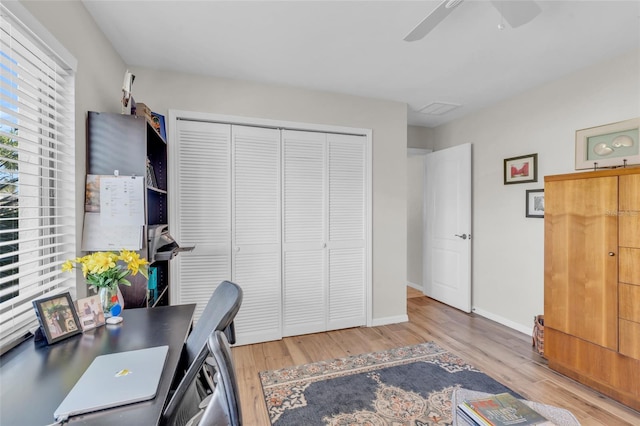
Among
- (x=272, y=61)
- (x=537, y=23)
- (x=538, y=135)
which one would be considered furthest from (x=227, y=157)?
(x=538, y=135)

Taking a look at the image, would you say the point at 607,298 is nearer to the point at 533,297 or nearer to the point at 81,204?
the point at 533,297

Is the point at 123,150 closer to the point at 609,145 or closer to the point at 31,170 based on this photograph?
the point at 31,170

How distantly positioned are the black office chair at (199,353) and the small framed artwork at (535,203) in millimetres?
3132

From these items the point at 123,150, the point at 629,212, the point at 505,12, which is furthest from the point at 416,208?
the point at 123,150

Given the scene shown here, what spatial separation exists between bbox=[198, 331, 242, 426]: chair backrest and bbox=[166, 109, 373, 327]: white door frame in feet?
6.90

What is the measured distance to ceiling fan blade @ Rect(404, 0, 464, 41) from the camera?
4.66ft

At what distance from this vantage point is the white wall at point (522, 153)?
2.43 m

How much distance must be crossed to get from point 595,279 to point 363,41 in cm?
238

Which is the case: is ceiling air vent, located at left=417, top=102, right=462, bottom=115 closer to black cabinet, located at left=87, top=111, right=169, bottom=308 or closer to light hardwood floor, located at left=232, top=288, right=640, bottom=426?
light hardwood floor, located at left=232, top=288, right=640, bottom=426

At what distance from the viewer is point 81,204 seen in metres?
1.64

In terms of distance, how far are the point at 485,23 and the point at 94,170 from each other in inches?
103

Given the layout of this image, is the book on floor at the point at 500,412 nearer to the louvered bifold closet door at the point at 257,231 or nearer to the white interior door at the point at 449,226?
the louvered bifold closet door at the point at 257,231

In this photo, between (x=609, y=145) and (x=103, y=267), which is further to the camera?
(x=609, y=145)

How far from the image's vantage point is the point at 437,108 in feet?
11.5
